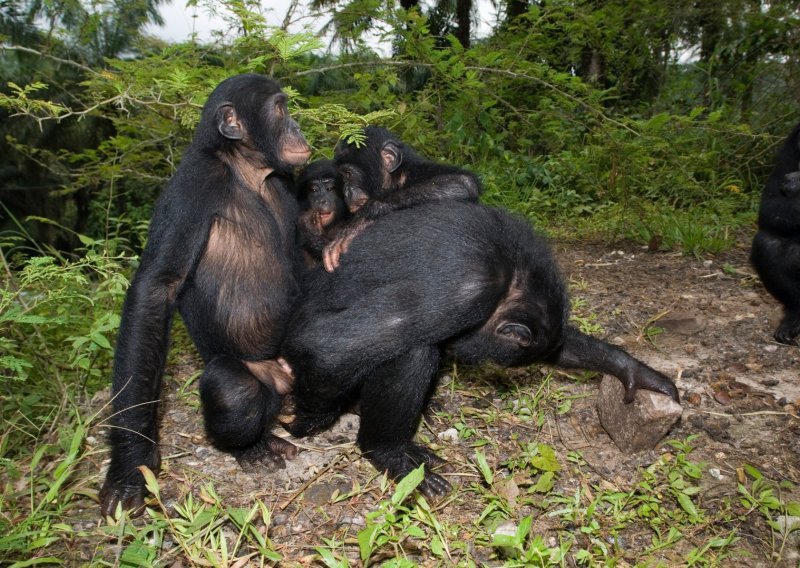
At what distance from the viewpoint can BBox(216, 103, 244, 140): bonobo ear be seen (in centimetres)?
357

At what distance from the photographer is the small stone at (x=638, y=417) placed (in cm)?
371

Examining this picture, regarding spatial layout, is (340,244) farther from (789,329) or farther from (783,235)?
(783,235)

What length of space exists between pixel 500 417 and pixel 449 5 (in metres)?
18.4

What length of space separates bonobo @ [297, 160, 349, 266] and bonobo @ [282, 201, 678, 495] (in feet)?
2.07

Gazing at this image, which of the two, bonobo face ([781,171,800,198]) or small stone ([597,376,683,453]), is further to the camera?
bonobo face ([781,171,800,198])

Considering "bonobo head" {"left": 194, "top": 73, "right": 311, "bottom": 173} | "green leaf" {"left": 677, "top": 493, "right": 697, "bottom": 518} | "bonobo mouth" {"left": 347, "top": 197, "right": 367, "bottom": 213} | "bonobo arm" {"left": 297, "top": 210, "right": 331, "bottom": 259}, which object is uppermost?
"bonobo head" {"left": 194, "top": 73, "right": 311, "bottom": 173}

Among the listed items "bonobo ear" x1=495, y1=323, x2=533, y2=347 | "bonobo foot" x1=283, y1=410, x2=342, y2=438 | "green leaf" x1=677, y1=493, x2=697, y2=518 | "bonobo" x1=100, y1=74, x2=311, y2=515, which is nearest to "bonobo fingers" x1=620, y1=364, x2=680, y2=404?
"green leaf" x1=677, y1=493, x2=697, y2=518

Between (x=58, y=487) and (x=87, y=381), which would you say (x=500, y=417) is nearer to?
(x=58, y=487)

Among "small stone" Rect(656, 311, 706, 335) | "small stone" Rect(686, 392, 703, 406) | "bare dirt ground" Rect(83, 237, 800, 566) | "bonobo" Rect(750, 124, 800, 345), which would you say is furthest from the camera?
"bonobo" Rect(750, 124, 800, 345)

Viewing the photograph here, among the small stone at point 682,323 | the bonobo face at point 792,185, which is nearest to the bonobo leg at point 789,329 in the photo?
the small stone at point 682,323

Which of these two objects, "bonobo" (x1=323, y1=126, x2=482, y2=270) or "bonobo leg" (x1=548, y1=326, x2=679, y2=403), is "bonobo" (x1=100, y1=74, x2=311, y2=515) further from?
"bonobo leg" (x1=548, y1=326, x2=679, y2=403)

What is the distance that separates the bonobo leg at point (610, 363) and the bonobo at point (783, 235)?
2.22 metres

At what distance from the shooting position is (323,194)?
4379 mm

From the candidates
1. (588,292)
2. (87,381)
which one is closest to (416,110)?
(588,292)
